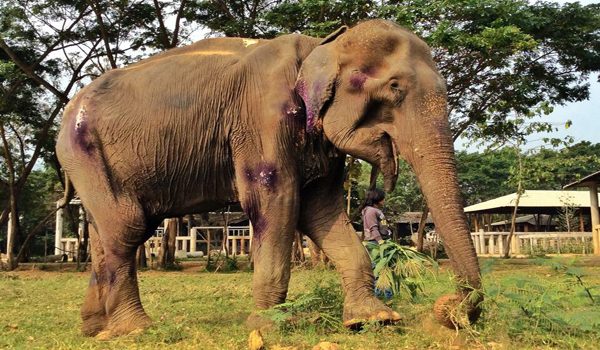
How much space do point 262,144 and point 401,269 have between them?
1.60 metres

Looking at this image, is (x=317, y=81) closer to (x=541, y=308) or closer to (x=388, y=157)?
(x=388, y=157)

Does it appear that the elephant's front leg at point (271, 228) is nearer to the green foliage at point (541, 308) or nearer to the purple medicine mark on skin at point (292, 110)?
the purple medicine mark on skin at point (292, 110)

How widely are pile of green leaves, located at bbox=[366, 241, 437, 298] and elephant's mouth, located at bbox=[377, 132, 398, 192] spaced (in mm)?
930

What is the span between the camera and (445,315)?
4.13 metres

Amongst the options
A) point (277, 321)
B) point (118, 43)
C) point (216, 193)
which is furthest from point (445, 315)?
point (118, 43)

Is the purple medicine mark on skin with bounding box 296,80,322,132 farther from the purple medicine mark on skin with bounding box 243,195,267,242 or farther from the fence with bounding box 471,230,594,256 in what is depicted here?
the fence with bounding box 471,230,594,256

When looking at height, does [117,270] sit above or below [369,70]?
below

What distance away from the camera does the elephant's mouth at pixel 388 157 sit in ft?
15.5

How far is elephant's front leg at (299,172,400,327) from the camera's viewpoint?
497 centimetres

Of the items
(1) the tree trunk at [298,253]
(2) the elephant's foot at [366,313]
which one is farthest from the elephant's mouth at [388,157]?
(1) the tree trunk at [298,253]

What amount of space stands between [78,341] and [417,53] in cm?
359

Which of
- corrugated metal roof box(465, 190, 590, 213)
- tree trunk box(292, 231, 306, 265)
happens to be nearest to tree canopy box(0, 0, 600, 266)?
tree trunk box(292, 231, 306, 265)

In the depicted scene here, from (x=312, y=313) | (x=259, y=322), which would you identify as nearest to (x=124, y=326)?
(x=259, y=322)

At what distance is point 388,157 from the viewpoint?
15.6 feet
